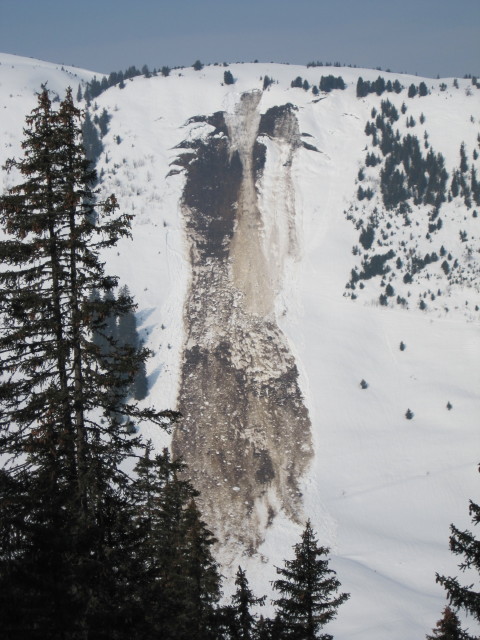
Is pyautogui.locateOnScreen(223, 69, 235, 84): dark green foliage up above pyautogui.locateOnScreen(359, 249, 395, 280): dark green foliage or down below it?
above

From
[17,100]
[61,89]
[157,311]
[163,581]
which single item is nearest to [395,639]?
[163,581]

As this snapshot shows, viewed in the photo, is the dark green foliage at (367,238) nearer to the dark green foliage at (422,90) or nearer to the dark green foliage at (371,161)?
the dark green foliage at (371,161)

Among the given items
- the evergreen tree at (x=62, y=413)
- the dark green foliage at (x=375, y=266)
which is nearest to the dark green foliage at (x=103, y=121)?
the dark green foliage at (x=375, y=266)

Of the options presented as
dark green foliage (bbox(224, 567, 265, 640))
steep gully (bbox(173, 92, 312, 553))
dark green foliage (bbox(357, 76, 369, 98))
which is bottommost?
dark green foliage (bbox(224, 567, 265, 640))

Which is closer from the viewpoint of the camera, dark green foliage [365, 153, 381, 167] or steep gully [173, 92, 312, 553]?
steep gully [173, 92, 312, 553]

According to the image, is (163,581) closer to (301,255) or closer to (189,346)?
(189,346)

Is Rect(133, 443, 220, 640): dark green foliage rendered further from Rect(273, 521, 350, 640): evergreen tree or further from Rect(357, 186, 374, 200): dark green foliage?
Rect(357, 186, 374, 200): dark green foliage

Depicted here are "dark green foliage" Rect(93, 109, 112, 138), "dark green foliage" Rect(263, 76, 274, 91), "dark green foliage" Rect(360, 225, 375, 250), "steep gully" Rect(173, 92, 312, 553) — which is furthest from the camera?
"dark green foliage" Rect(263, 76, 274, 91)

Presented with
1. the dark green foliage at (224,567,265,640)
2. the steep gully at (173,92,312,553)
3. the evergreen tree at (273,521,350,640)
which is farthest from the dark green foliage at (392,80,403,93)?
the dark green foliage at (224,567,265,640)
